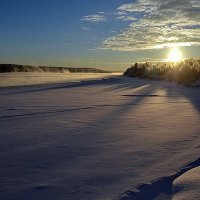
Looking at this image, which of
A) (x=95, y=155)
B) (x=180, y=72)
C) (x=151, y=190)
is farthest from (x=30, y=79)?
(x=151, y=190)

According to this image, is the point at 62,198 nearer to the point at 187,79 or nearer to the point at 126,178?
the point at 126,178

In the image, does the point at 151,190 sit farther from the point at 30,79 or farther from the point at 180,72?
the point at 30,79

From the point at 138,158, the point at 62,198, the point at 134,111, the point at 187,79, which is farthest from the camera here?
→ the point at 187,79

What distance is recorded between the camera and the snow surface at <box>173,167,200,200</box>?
2.14 m

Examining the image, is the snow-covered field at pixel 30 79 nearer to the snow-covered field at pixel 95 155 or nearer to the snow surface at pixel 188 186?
the snow-covered field at pixel 95 155

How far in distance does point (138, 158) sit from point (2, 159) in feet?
3.41

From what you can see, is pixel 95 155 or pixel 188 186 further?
pixel 95 155

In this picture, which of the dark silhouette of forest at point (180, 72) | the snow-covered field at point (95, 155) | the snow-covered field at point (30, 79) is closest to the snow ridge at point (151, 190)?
the snow-covered field at point (95, 155)

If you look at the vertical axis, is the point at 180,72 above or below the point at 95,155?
above

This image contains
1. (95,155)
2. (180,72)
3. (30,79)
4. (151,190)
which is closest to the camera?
(151,190)

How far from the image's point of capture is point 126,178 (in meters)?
2.47

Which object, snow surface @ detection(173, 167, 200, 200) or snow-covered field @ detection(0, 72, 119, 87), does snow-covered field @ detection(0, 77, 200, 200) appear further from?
snow-covered field @ detection(0, 72, 119, 87)

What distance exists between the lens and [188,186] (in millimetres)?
2297

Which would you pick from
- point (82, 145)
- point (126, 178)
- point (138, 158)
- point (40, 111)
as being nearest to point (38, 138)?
point (82, 145)
